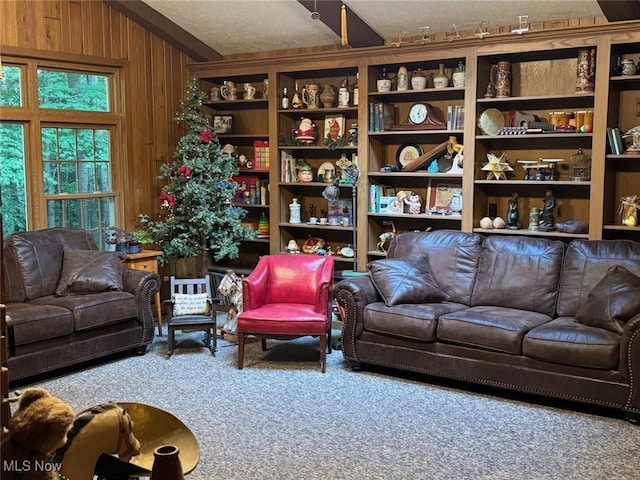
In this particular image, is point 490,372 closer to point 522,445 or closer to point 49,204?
point 522,445

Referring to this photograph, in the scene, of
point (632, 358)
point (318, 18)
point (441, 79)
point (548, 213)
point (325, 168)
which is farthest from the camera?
point (325, 168)

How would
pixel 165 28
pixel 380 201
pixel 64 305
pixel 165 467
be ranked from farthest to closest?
pixel 165 28, pixel 380 201, pixel 64 305, pixel 165 467

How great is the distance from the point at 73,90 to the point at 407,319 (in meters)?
3.76

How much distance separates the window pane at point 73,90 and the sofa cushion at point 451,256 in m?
3.22

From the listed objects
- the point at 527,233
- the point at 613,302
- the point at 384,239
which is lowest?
the point at 613,302

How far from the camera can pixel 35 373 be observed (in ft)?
14.9

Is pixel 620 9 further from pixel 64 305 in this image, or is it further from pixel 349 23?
pixel 64 305

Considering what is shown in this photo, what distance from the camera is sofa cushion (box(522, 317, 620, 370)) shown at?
153 inches

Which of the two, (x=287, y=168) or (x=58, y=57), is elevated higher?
(x=58, y=57)

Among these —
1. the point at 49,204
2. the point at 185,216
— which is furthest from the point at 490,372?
the point at 49,204

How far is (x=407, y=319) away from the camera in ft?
15.0

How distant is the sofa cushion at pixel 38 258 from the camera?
5.05 metres

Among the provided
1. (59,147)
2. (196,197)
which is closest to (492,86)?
(196,197)

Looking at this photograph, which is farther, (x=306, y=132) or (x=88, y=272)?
(x=306, y=132)
